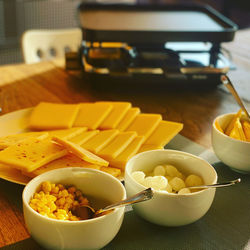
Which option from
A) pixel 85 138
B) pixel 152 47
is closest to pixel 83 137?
pixel 85 138

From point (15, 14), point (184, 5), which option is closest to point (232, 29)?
point (184, 5)

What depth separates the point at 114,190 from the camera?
2.04 feet

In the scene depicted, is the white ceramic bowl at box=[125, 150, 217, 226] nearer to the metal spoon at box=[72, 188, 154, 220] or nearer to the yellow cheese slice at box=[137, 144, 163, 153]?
the metal spoon at box=[72, 188, 154, 220]

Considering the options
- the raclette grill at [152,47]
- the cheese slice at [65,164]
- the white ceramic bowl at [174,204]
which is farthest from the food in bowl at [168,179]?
the raclette grill at [152,47]

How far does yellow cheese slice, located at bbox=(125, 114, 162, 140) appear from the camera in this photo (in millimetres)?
916

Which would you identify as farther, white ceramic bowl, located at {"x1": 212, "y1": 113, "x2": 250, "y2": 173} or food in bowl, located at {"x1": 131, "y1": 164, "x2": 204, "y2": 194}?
white ceramic bowl, located at {"x1": 212, "y1": 113, "x2": 250, "y2": 173}

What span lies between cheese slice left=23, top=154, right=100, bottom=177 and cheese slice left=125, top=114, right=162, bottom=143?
0.66 feet

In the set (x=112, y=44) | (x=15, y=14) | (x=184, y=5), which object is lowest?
(x=15, y=14)

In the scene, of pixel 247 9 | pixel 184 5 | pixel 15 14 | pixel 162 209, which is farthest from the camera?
pixel 247 9

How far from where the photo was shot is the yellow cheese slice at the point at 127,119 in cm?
96

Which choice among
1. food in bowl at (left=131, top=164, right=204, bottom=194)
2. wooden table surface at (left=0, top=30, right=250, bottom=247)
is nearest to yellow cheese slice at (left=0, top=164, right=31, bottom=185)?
food in bowl at (left=131, top=164, right=204, bottom=194)

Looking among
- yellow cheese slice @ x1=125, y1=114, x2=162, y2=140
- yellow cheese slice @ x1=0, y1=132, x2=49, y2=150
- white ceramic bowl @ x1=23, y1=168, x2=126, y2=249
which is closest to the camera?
white ceramic bowl @ x1=23, y1=168, x2=126, y2=249

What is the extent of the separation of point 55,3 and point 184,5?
6.02 feet

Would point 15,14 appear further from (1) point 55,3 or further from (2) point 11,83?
(2) point 11,83
